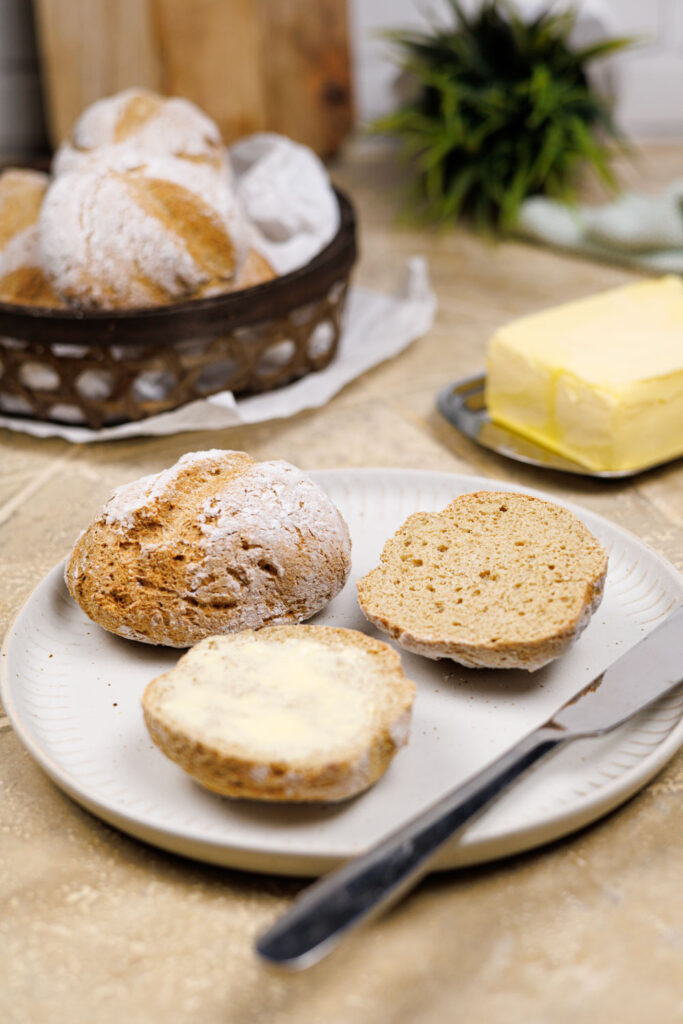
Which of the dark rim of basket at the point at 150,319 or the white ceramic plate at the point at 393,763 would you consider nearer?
the white ceramic plate at the point at 393,763

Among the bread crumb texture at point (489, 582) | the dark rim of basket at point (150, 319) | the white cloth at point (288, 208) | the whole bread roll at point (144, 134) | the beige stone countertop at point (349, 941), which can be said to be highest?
the whole bread roll at point (144, 134)

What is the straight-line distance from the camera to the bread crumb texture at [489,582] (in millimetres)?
898

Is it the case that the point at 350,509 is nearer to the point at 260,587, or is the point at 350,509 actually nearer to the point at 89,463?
the point at 260,587

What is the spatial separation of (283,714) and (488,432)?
2.52 feet

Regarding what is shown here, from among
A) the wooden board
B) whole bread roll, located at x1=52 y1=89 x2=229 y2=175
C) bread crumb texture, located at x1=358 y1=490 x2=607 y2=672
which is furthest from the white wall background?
bread crumb texture, located at x1=358 y1=490 x2=607 y2=672

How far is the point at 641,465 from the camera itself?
136 cm

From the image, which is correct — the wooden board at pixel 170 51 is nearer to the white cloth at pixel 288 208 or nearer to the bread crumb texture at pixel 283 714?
the white cloth at pixel 288 208

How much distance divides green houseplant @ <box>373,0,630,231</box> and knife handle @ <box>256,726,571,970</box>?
1.74 meters

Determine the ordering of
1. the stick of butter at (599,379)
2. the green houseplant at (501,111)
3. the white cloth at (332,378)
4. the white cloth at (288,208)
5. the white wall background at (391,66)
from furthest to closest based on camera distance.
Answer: the white wall background at (391,66) < the green houseplant at (501,111) < the white cloth at (288,208) < the white cloth at (332,378) < the stick of butter at (599,379)

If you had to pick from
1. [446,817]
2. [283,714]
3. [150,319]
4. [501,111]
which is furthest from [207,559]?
[501,111]

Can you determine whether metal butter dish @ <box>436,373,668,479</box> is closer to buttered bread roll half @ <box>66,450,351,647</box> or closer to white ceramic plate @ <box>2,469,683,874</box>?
white ceramic plate @ <box>2,469,683,874</box>

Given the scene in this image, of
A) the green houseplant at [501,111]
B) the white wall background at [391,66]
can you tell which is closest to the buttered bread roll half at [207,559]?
the green houseplant at [501,111]

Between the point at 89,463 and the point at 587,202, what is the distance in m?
1.50

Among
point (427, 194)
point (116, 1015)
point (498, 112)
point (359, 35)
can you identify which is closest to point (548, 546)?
point (116, 1015)
